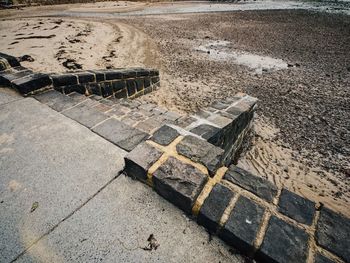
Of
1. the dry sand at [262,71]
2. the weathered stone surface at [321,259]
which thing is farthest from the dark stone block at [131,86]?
the weathered stone surface at [321,259]

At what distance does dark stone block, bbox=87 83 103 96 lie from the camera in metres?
3.72

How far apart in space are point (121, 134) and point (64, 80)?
1.71m

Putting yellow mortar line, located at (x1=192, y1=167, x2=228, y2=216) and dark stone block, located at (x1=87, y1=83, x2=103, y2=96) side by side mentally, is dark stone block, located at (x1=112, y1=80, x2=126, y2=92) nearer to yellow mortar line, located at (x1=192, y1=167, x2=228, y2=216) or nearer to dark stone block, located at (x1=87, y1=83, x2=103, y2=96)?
dark stone block, located at (x1=87, y1=83, x2=103, y2=96)

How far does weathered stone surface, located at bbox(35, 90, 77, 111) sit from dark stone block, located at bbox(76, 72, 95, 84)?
523 millimetres

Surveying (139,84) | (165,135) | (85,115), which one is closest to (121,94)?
(139,84)

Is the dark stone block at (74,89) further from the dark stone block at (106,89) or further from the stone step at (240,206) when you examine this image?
the stone step at (240,206)

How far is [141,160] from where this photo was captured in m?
1.63

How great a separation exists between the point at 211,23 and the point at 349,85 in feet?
30.6

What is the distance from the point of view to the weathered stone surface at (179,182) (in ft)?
4.61

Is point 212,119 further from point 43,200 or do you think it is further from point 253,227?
point 43,200

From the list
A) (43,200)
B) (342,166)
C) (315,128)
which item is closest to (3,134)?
(43,200)

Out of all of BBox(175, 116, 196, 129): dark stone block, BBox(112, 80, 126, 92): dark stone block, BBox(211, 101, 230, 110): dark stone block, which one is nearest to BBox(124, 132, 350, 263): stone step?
BBox(175, 116, 196, 129): dark stone block

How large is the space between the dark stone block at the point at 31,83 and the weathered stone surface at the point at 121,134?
1.38 metres

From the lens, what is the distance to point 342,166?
11.2 ft
